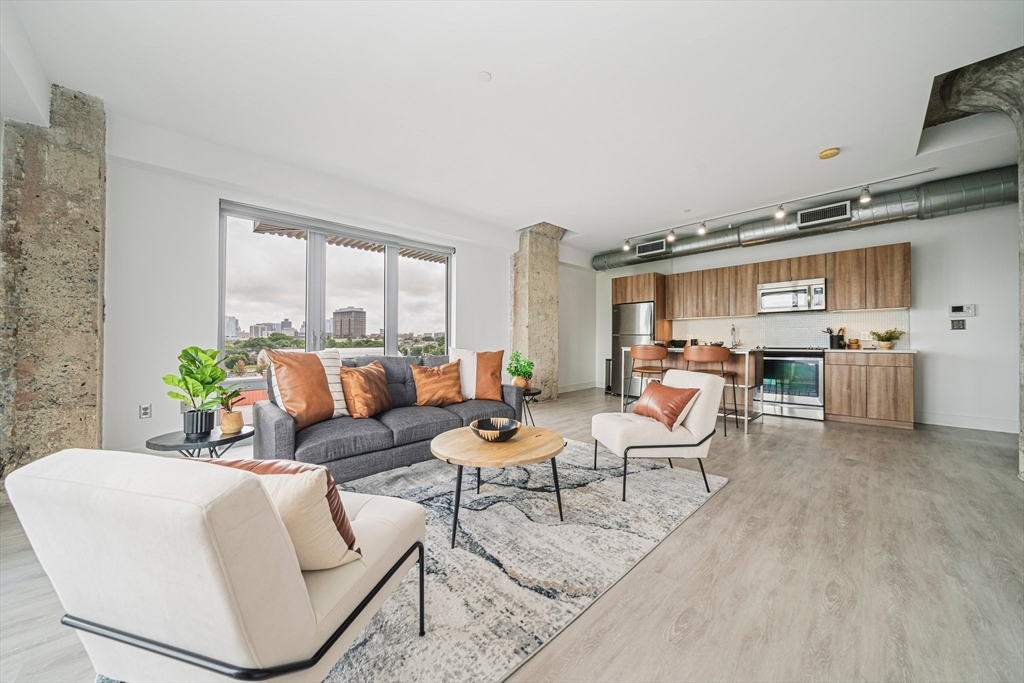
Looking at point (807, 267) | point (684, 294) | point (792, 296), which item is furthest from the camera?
point (684, 294)

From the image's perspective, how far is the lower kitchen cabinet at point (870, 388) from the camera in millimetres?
4562

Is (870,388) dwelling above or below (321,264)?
below

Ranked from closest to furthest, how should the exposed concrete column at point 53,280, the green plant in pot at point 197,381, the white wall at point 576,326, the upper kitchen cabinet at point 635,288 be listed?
the green plant in pot at point 197,381 < the exposed concrete column at point 53,280 < the upper kitchen cabinet at point 635,288 < the white wall at point 576,326

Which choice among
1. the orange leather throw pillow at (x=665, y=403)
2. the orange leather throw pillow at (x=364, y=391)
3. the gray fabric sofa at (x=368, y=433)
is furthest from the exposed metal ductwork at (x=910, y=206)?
the orange leather throw pillow at (x=364, y=391)

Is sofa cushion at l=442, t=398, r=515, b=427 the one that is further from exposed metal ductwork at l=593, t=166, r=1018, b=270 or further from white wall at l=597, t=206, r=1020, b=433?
white wall at l=597, t=206, r=1020, b=433

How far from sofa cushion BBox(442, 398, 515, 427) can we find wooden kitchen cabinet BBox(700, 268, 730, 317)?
4462mm

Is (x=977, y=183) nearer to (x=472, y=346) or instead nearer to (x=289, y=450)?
(x=472, y=346)

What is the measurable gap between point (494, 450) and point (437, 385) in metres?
1.56

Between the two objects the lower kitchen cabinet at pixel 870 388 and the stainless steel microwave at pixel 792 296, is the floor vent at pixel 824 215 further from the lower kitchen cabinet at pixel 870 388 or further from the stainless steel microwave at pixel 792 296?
the lower kitchen cabinet at pixel 870 388

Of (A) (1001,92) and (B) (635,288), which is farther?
(B) (635,288)

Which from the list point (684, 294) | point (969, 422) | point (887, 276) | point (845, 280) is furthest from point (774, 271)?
point (969, 422)

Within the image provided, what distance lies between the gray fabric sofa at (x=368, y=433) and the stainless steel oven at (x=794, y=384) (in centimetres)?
420

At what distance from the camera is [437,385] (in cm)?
→ 362

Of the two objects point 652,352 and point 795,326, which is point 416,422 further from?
point 795,326
